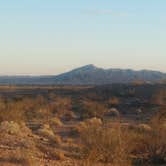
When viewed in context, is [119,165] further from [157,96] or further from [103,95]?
[103,95]

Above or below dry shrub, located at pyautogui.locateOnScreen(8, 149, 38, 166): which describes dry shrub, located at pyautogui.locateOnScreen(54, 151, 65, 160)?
below

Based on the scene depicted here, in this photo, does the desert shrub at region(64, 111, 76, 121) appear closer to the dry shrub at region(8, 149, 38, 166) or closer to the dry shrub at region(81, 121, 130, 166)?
the dry shrub at region(81, 121, 130, 166)

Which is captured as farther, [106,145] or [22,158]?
[106,145]

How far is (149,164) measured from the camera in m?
21.0

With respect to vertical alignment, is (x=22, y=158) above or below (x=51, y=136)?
above

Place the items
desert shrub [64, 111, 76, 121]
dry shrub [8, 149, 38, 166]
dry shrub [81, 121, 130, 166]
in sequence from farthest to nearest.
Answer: desert shrub [64, 111, 76, 121], dry shrub [81, 121, 130, 166], dry shrub [8, 149, 38, 166]

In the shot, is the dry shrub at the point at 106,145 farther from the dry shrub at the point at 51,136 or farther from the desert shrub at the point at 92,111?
the desert shrub at the point at 92,111

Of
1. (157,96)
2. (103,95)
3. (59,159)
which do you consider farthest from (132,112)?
(59,159)

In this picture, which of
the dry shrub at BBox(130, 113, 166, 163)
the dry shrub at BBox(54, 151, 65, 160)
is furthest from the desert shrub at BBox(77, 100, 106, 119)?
the dry shrub at BBox(54, 151, 65, 160)

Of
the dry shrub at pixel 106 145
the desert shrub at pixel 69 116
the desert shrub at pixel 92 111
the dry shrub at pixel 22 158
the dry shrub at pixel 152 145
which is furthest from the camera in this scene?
the desert shrub at pixel 92 111

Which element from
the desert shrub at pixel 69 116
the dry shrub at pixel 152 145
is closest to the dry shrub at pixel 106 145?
the dry shrub at pixel 152 145

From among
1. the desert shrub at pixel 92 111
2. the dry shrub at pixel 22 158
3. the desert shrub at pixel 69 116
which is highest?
the dry shrub at pixel 22 158

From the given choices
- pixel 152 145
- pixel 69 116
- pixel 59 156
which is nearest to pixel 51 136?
pixel 152 145

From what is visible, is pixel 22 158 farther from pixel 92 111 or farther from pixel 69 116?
pixel 69 116
